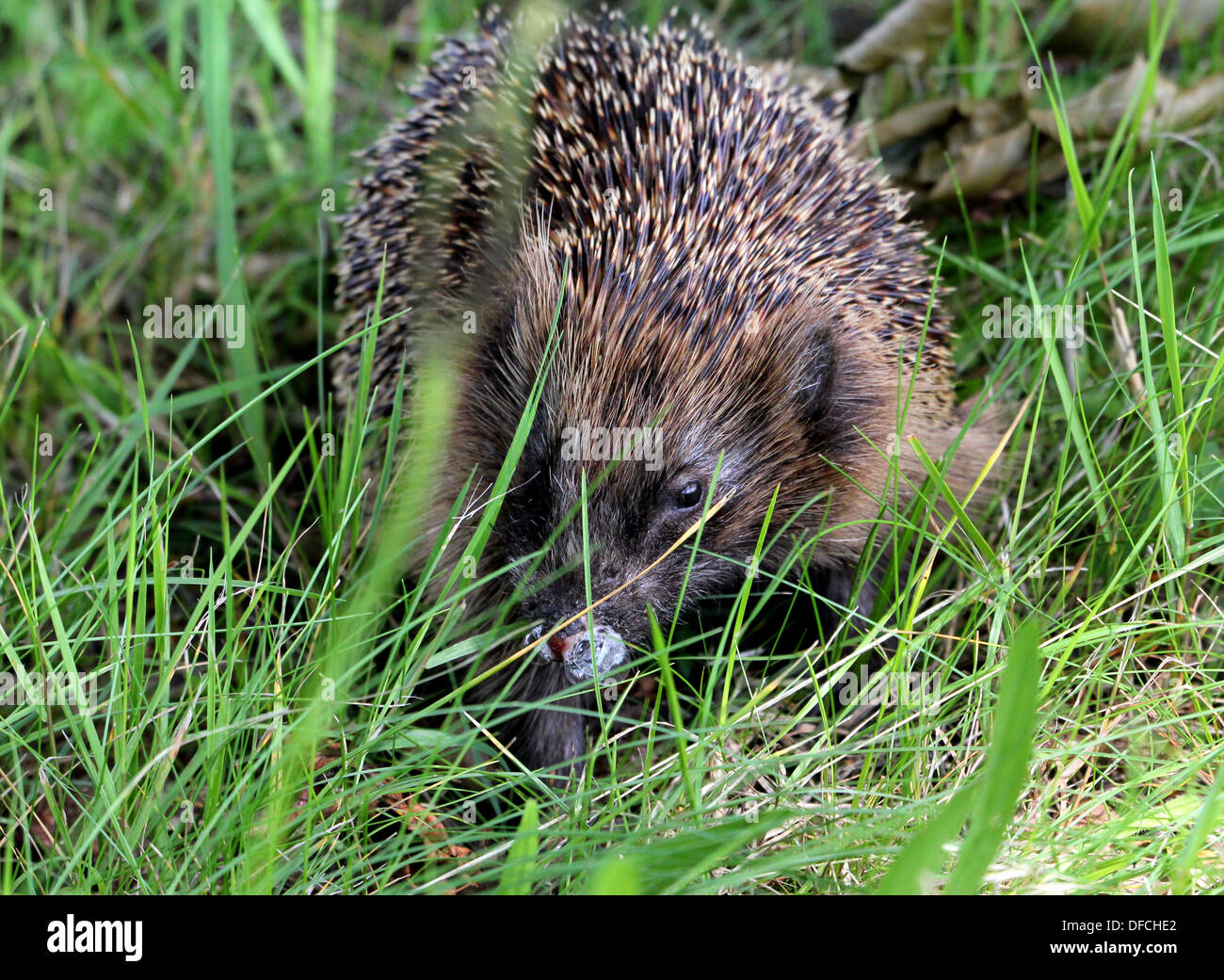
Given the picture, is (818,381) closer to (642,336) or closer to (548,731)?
(642,336)

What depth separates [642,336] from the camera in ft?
12.1

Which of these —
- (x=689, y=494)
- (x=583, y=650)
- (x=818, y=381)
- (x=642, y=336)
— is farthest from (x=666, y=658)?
(x=818, y=381)

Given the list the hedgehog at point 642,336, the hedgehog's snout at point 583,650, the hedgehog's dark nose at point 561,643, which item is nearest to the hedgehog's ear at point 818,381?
the hedgehog at point 642,336

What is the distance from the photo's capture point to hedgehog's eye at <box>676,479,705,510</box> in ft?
12.0

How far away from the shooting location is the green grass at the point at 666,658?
2.85 m

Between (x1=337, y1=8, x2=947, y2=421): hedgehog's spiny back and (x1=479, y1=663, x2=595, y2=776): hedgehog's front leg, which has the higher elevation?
(x1=337, y1=8, x2=947, y2=421): hedgehog's spiny back

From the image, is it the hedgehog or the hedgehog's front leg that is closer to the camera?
the hedgehog

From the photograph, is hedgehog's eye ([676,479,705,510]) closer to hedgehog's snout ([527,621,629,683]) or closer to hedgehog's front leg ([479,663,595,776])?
hedgehog's snout ([527,621,629,683])

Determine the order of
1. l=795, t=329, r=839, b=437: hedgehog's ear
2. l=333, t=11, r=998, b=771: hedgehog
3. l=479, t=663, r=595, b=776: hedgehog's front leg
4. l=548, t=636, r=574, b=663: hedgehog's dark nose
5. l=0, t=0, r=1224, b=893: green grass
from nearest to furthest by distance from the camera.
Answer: l=0, t=0, r=1224, b=893: green grass
l=548, t=636, r=574, b=663: hedgehog's dark nose
l=333, t=11, r=998, b=771: hedgehog
l=795, t=329, r=839, b=437: hedgehog's ear
l=479, t=663, r=595, b=776: hedgehog's front leg

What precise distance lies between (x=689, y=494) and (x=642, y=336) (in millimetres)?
524

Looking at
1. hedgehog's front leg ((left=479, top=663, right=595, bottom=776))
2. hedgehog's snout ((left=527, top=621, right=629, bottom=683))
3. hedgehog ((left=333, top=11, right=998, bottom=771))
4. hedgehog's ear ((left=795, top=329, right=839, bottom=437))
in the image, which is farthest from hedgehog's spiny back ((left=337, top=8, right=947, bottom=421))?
hedgehog's front leg ((left=479, top=663, right=595, bottom=776))

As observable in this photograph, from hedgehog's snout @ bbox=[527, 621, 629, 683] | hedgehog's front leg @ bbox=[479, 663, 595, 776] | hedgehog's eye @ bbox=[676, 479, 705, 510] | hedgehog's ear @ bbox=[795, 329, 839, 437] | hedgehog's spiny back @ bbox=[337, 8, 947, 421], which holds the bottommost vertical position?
hedgehog's front leg @ bbox=[479, 663, 595, 776]

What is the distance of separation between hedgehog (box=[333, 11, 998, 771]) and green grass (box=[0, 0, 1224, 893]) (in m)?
0.21
